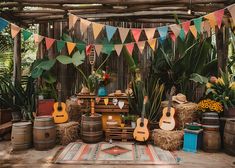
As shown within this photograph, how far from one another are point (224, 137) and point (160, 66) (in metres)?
1.91

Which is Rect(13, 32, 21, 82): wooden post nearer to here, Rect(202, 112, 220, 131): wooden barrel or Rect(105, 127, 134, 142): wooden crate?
Rect(105, 127, 134, 142): wooden crate

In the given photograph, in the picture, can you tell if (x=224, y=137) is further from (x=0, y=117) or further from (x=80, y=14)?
(x=0, y=117)

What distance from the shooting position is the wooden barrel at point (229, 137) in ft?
13.4

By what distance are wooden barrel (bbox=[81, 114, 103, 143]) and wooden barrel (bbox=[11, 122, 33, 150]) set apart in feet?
3.35

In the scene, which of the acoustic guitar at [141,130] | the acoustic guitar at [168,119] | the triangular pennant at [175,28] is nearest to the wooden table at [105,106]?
the acoustic guitar at [141,130]

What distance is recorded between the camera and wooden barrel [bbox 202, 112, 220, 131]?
14.2ft

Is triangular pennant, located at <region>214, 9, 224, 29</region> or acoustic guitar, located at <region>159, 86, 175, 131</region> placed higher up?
triangular pennant, located at <region>214, 9, 224, 29</region>

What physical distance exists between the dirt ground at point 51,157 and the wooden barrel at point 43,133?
0.38ft

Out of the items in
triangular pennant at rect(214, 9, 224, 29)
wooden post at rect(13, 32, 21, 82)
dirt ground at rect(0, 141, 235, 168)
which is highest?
triangular pennant at rect(214, 9, 224, 29)

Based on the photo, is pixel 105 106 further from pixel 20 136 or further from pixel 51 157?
pixel 20 136

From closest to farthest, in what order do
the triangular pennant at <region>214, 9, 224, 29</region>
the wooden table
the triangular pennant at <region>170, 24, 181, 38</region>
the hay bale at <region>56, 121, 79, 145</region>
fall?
the triangular pennant at <region>214, 9, 224, 29</region> < the triangular pennant at <region>170, 24, 181, 38</region> < the hay bale at <region>56, 121, 79, 145</region> < the wooden table

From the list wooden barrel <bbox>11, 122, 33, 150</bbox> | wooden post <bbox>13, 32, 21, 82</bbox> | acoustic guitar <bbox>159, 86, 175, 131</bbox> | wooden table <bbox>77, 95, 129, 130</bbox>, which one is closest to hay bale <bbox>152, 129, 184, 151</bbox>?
acoustic guitar <bbox>159, 86, 175, 131</bbox>

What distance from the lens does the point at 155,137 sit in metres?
4.56

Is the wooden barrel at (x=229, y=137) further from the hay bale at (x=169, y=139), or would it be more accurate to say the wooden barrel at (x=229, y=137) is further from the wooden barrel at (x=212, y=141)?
the hay bale at (x=169, y=139)
